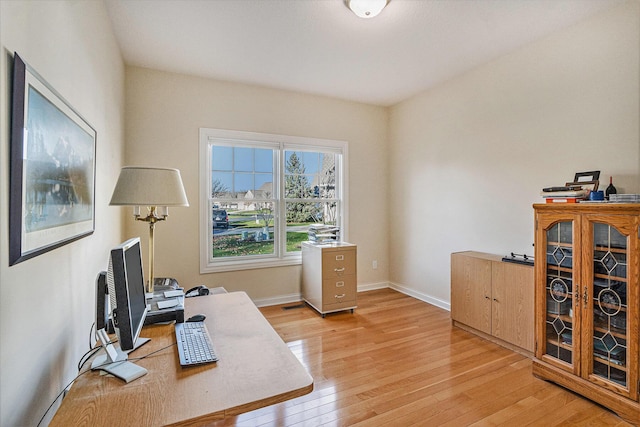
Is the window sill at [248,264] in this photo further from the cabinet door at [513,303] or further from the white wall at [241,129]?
the cabinet door at [513,303]

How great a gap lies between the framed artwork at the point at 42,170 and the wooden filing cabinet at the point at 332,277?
93.2 inches

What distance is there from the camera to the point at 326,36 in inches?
108

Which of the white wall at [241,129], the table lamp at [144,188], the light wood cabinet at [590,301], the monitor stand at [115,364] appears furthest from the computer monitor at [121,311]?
the light wood cabinet at [590,301]

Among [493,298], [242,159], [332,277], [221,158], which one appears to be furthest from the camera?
[242,159]

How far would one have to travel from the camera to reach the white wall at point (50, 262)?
946mm

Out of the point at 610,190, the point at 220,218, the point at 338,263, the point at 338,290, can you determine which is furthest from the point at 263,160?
the point at 610,190

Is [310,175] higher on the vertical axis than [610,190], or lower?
higher

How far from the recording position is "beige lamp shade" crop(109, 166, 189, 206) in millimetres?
1563

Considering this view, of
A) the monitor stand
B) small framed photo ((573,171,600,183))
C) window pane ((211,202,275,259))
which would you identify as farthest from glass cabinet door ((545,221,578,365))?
window pane ((211,202,275,259))

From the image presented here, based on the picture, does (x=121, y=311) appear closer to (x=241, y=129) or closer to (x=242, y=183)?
(x=242, y=183)

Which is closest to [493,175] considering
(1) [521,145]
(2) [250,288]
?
(1) [521,145]

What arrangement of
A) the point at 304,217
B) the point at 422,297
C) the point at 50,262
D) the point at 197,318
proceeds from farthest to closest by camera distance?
the point at 304,217 < the point at 422,297 < the point at 197,318 < the point at 50,262

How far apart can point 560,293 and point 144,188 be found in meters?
2.75

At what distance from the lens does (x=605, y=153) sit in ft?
7.95
